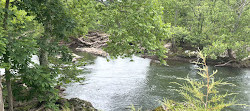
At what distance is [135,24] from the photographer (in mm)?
10297

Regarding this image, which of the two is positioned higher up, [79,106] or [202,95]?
[202,95]

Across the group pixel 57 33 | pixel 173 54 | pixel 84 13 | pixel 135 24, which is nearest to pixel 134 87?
pixel 84 13

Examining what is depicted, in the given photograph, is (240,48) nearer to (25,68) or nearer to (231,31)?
(231,31)

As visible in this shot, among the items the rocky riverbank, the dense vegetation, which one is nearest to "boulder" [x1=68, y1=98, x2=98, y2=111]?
the dense vegetation

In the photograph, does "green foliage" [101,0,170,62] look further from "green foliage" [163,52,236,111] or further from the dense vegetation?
"green foliage" [163,52,236,111]

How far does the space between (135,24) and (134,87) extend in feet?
26.0

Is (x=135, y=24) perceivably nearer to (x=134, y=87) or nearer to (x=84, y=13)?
(x=84, y=13)

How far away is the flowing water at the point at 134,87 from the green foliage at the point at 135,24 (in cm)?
169

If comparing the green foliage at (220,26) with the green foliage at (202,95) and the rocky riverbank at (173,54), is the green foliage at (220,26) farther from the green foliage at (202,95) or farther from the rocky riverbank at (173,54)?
the green foliage at (202,95)

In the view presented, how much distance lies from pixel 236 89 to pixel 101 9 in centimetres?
1260

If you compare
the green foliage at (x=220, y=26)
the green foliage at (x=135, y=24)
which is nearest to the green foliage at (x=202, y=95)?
the green foliage at (x=135, y=24)

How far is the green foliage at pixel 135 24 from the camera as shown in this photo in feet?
33.1

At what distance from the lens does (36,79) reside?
271 inches

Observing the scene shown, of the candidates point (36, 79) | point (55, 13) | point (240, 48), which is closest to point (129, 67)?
point (240, 48)
